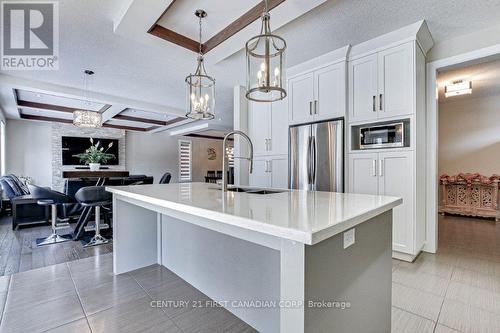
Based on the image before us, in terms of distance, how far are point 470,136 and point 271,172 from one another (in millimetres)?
4535

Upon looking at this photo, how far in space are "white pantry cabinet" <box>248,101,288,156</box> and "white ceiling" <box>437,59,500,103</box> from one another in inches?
96.0

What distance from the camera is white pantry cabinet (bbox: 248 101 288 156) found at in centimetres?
370

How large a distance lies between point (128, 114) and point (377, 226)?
7224 millimetres

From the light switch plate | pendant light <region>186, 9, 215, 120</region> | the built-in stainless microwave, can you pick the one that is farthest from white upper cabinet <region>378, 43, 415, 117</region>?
the light switch plate

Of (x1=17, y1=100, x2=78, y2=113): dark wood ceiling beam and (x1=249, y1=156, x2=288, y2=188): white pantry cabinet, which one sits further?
(x1=17, y1=100, x2=78, y2=113): dark wood ceiling beam

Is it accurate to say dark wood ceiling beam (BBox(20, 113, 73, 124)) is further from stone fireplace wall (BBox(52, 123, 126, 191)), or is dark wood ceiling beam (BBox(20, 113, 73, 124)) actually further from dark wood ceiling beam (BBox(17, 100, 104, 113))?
dark wood ceiling beam (BBox(17, 100, 104, 113))

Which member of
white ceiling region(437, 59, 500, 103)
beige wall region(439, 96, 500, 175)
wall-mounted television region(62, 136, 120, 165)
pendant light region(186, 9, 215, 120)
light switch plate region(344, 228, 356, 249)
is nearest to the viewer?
light switch plate region(344, 228, 356, 249)

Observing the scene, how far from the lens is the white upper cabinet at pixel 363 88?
2742 mm

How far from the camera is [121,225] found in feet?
7.41

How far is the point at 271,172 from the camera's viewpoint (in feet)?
12.6

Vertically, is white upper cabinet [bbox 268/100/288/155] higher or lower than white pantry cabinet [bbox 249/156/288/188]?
higher

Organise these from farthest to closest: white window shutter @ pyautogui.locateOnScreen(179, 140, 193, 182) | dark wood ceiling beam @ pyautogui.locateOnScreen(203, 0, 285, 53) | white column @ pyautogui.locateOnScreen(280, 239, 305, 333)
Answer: white window shutter @ pyautogui.locateOnScreen(179, 140, 193, 182), dark wood ceiling beam @ pyautogui.locateOnScreen(203, 0, 285, 53), white column @ pyautogui.locateOnScreen(280, 239, 305, 333)

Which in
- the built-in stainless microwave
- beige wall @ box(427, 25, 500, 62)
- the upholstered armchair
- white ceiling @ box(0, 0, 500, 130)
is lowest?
the upholstered armchair

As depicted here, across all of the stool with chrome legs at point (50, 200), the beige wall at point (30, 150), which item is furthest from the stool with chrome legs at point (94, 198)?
the beige wall at point (30, 150)
